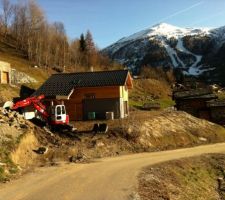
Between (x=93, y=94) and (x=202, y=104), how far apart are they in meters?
20.5

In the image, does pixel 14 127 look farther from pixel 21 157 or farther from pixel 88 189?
pixel 88 189

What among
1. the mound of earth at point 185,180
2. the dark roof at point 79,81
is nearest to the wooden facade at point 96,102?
the dark roof at point 79,81

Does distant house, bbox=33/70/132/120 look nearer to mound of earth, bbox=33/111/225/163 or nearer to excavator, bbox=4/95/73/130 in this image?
mound of earth, bbox=33/111/225/163

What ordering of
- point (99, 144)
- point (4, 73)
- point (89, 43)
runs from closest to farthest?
1. point (99, 144)
2. point (4, 73)
3. point (89, 43)

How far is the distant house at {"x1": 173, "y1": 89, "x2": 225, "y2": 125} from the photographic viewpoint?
59.4 m

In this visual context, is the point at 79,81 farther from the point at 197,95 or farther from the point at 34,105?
the point at 197,95

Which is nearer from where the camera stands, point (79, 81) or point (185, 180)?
point (185, 180)

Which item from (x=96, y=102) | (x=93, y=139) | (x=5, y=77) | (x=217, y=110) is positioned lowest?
(x=93, y=139)

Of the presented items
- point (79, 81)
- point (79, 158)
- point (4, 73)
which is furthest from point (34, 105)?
point (4, 73)

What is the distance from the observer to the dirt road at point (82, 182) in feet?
71.9

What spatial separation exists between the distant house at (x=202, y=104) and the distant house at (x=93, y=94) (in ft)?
51.6

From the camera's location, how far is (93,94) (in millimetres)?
49344

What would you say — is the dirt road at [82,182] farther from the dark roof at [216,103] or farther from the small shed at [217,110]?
the small shed at [217,110]

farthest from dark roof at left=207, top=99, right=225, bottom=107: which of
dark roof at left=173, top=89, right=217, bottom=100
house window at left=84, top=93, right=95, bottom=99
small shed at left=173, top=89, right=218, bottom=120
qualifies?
house window at left=84, top=93, right=95, bottom=99
